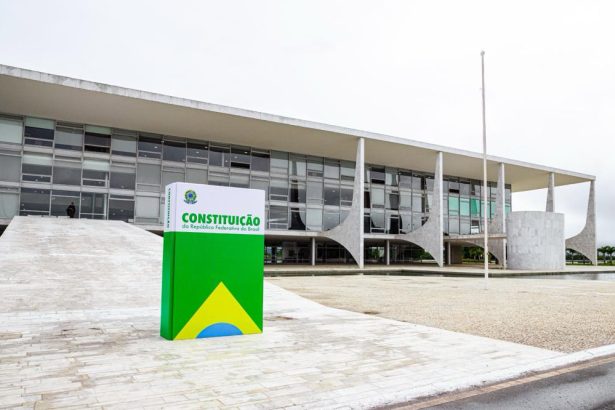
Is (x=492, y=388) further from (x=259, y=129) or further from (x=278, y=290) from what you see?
(x=259, y=129)

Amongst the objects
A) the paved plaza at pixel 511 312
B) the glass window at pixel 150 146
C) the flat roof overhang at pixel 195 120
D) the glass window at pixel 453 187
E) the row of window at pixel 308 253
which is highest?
the flat roof overhang at pixel 195 120

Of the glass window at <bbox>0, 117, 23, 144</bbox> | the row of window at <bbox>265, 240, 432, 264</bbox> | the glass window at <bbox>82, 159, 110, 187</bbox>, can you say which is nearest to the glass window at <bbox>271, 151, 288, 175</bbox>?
the row of window at <bbox>265, 240, 432, 264</bbox>

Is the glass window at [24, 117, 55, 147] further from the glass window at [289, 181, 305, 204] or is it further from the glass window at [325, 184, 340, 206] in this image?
the glass window at [325, 184, 340, 206]

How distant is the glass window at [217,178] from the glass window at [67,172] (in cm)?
925

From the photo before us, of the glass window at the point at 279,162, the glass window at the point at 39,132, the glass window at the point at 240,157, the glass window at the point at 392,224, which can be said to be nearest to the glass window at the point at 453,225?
the glass window at the point at 392,224

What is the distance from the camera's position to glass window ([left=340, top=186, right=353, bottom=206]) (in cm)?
4441

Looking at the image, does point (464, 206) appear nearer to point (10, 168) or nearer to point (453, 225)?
point (453, 225)

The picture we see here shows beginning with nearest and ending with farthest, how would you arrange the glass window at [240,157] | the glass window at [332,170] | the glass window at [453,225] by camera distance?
the glass window at [240,157]
the glass window at [332,170]
the glass window at [453,225]

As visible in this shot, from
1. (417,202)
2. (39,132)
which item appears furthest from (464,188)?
(39,132)

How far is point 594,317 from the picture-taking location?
37.8 ft

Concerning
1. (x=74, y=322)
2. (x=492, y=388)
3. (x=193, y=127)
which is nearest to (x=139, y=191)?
(x=193, y=127)

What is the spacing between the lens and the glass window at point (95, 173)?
3462 centimetres

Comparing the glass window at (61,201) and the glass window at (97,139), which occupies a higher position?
the glass window at (97,139)

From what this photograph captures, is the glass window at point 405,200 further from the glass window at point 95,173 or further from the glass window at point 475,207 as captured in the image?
the glass window at point 95,173
